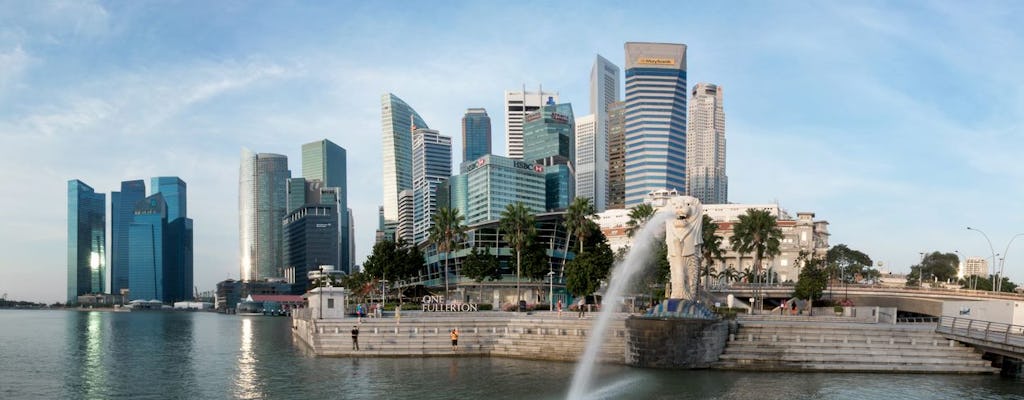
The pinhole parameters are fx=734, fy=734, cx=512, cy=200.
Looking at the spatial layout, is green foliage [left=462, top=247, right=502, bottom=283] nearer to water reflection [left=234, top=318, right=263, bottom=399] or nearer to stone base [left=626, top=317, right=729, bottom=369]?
water reflection [left=234, top=318, right=263, bottom=399]

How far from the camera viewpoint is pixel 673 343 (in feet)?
144

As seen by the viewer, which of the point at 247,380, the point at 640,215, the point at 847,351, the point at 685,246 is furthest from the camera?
the point at 640,215

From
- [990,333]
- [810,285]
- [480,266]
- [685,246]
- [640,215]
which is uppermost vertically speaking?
[640,215]

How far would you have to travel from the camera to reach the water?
38.7 m

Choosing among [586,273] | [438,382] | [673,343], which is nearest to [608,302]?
[673,343]

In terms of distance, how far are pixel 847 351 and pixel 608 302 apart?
15650 millimetres

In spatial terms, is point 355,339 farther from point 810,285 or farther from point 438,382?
point 810,285

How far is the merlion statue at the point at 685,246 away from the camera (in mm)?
48812

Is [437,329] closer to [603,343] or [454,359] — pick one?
[454,359]

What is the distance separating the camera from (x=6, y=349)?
7406cm

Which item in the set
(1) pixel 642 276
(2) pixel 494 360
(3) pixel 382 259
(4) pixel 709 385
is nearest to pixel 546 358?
(2) pixel 494 360

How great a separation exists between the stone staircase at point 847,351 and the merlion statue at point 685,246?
14.3 feet

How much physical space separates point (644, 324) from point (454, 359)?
1393cm

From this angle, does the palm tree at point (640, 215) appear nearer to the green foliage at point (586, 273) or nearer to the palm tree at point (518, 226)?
the green foliage at point (586, 273)
